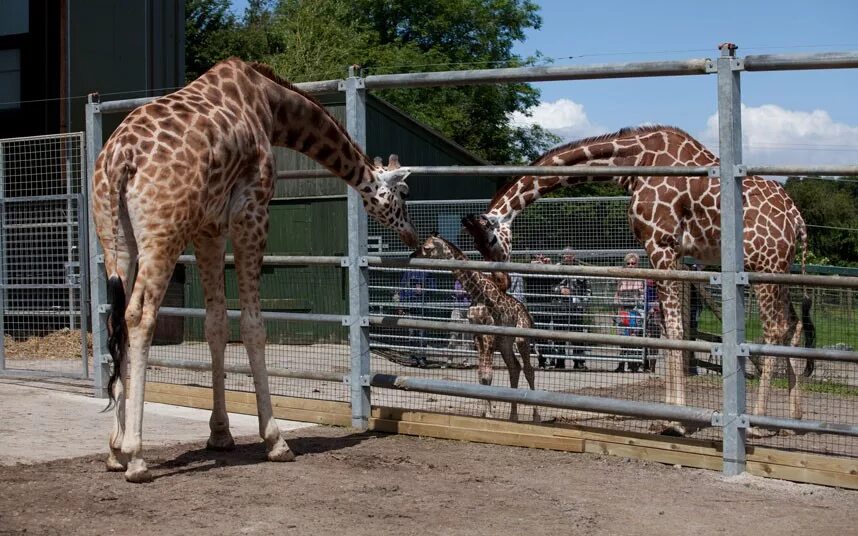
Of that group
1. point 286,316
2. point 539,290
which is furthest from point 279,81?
point 539,290

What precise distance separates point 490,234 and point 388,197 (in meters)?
1.38

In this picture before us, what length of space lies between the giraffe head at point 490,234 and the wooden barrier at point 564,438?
5.59ft

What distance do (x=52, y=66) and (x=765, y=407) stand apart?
11935mm

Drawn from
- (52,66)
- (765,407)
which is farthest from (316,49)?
(765,407)

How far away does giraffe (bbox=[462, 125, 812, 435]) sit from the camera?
23.8 feet

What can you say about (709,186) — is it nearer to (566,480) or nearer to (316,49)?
(566,480)

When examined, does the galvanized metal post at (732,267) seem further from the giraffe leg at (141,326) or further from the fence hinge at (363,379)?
the giraffe leg at (141,326)

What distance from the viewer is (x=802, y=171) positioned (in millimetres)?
5395

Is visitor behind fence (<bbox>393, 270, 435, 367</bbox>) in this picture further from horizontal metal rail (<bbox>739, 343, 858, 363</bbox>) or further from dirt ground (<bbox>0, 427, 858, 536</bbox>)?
horizontal metal rail (<bbox>739, 343, 858, 363</bbox>)

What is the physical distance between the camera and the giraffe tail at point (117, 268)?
5.51m

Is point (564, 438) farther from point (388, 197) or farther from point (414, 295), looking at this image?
point (414, 295)

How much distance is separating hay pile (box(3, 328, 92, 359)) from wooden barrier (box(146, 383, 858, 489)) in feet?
16.7

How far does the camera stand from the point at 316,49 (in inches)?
1247

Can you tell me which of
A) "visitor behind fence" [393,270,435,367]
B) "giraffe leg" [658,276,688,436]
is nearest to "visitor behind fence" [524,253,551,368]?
"visitor behind fence" [393,270,435,367]
